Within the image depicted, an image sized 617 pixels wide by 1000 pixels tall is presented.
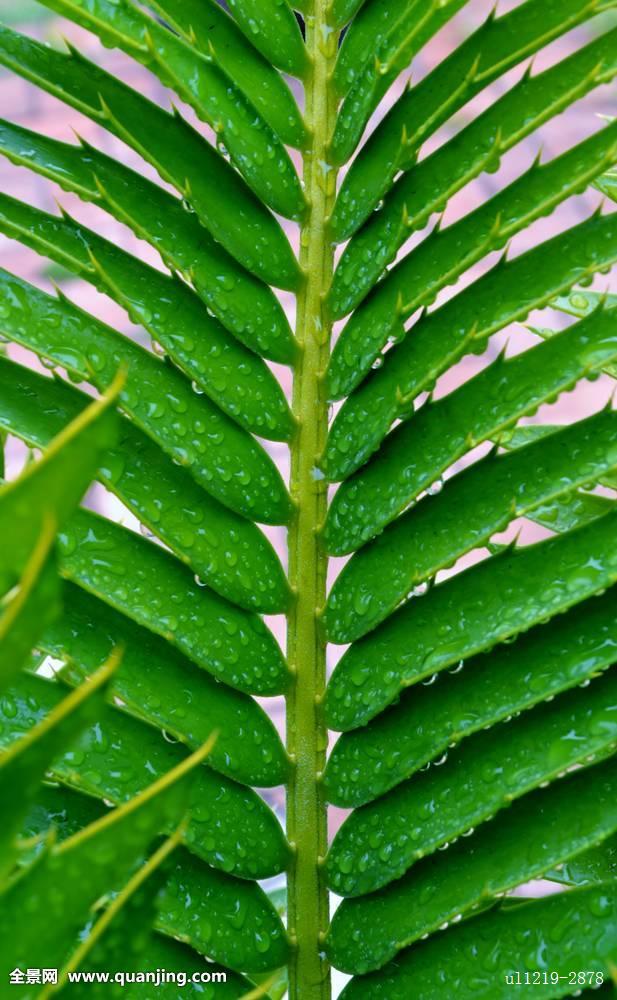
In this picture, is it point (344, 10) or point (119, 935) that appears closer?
point (119, 935)

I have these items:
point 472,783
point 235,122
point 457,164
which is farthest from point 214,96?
point 472,783

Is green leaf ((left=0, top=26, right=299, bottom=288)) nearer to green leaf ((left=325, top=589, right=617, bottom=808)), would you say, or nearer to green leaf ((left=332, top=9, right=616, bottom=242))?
green leaf ((left=332, top=9, right=616, bottom=242))

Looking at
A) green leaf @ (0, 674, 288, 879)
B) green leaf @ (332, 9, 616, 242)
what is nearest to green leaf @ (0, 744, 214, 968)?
green leaf @ (0, 674, 288, 879)

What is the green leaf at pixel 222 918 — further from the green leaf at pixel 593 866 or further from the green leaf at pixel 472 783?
the green leaf at pixel 593 866

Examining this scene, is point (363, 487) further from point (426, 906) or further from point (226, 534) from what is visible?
point (426, 906)

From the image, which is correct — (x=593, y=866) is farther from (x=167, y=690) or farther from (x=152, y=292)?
(x=152, y=292)

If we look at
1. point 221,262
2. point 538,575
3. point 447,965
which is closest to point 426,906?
point 447,965
